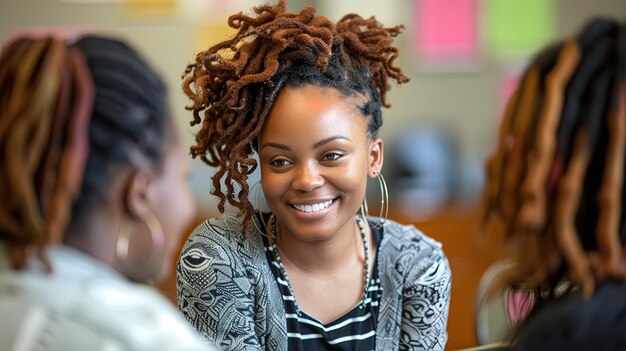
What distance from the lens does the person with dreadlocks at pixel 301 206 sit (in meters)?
1.65

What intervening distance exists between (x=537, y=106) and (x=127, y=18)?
256 cm

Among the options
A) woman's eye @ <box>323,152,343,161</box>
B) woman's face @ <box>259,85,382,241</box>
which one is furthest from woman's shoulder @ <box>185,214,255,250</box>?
woman's eye @ <box>323,152,343,161</box>

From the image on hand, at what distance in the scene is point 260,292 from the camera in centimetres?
172

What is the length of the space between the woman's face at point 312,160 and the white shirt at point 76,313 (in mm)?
631

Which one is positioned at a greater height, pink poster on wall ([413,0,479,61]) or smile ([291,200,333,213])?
pink poster on wall ([413,0,479,61])

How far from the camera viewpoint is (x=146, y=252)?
1.21 meters

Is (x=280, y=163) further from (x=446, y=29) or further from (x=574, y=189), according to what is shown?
(x=446, y=29)

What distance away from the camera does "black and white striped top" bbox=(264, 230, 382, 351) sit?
5.64 ft

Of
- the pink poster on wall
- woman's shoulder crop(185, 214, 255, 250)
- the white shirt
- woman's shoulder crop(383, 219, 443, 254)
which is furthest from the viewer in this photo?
the pink poster on wall

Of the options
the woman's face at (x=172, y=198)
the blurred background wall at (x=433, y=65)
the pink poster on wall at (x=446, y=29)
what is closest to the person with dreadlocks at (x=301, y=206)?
the woman's face at (x=172, y=198)

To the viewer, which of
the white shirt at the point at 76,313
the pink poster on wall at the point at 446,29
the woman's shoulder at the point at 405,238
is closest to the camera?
the white shirt at the point at 76,313

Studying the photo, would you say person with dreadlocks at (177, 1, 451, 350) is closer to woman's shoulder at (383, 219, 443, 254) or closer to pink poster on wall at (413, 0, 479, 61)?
woman's shoulder at (383, 219, 443, 254)

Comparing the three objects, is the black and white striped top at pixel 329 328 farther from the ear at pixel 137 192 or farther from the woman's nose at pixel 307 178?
the ear at pixel 137 192

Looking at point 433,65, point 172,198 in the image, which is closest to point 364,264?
point 172,198
